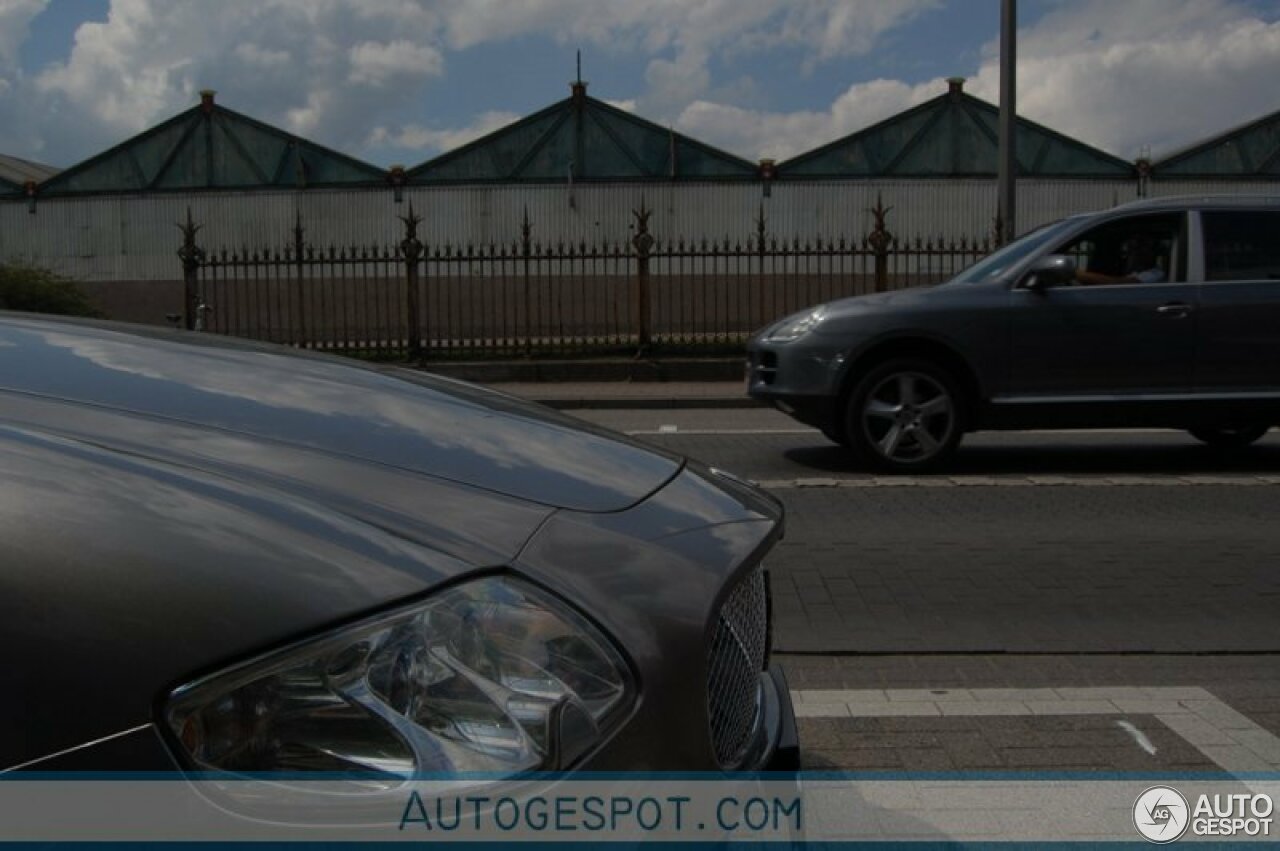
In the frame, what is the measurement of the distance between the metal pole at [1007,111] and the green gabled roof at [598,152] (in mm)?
16211

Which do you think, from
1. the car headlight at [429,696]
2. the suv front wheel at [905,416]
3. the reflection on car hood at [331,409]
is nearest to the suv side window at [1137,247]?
the suv front wheel at [905,416]

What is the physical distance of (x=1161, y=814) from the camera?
3096 millimetres

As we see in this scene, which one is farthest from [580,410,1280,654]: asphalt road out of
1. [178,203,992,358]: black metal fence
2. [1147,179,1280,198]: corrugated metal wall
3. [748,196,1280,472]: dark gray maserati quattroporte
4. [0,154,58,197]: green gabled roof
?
[0,154,58,197]: green gabled roof

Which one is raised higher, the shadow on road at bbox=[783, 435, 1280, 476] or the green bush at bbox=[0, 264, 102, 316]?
the green bush at bbox=[0, 264, 102, 316]

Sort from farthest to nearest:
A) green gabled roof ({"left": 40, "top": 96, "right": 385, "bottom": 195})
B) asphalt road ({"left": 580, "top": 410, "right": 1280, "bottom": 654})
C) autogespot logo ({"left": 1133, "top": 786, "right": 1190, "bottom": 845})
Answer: green gabled roof ({"left": 40, "top": 96, "right": 385, "bottom": 195})
asphalt road ({"left": 580, "top": 410, "right": 1280, "bottom": 654})
autogespot logo ({"left": 1133, "top": 786, "right": 1190, "bottom": 845})

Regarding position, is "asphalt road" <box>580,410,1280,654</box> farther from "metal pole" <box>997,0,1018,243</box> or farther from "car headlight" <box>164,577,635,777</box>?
"metal pole" <box>997,0,1018,243</box>

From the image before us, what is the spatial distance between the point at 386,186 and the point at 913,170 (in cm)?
1393

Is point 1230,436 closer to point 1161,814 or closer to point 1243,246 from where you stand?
point 1243,246

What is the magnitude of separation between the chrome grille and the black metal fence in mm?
15056

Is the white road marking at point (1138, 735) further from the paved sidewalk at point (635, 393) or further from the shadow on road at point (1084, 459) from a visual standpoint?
the paved sidewalk at point (635, 393)

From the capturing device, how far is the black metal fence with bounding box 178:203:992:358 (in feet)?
59.6

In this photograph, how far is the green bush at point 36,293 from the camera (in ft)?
65.3

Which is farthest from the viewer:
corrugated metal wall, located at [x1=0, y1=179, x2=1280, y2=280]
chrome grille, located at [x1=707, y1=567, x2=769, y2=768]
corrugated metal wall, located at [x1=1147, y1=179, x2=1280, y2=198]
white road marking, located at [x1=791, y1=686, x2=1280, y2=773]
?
corrugated metal wall, located at [x1=0, y1=179, x2=1280, y2=280]

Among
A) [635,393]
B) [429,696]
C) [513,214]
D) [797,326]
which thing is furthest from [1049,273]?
[513,214]
